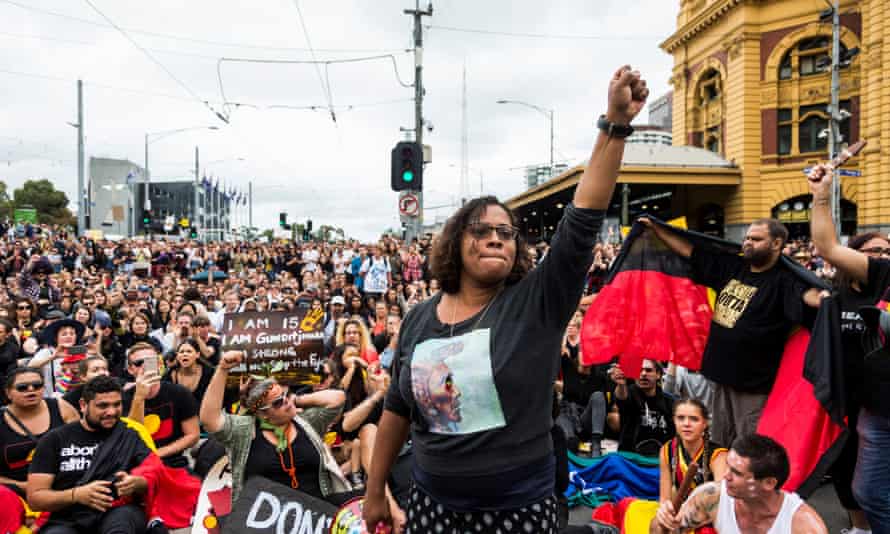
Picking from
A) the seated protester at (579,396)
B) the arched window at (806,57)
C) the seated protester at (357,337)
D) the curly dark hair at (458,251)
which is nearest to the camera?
the curly dark hair at (458,251)

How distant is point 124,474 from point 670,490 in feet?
12.7

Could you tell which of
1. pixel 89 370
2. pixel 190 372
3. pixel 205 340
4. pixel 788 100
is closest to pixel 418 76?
pixel 205 340

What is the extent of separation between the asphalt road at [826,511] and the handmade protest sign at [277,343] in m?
2.77

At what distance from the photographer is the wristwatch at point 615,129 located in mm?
1704

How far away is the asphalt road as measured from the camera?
4871 mm

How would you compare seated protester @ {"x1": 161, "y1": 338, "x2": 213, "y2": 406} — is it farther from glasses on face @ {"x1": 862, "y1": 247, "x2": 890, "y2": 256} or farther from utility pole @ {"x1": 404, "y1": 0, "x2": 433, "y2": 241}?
utility pole @ {"x1": 404, "y1": 0, "x2": 433, "y2": 241}

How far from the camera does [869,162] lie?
26.3m

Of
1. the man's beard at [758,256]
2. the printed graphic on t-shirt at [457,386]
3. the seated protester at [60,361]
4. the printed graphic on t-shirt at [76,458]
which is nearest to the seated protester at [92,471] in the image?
the printed graphic on t-shirt at [76,458]

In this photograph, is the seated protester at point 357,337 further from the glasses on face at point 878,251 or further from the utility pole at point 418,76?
the utility pole at point 418,76

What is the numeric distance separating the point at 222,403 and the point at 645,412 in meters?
4.56

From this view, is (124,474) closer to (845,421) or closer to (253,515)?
(253,515)

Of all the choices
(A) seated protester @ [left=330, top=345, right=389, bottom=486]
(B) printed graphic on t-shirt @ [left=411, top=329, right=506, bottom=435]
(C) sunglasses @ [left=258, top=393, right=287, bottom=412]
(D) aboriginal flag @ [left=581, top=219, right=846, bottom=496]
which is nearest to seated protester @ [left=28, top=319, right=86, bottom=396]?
(A) seated protester @ [left=330, top=345, right=389, bottom=486]

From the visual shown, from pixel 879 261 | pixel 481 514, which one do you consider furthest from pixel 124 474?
pixel 879 261

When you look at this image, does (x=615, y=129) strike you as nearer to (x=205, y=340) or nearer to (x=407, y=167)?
(x=205, y=340)
